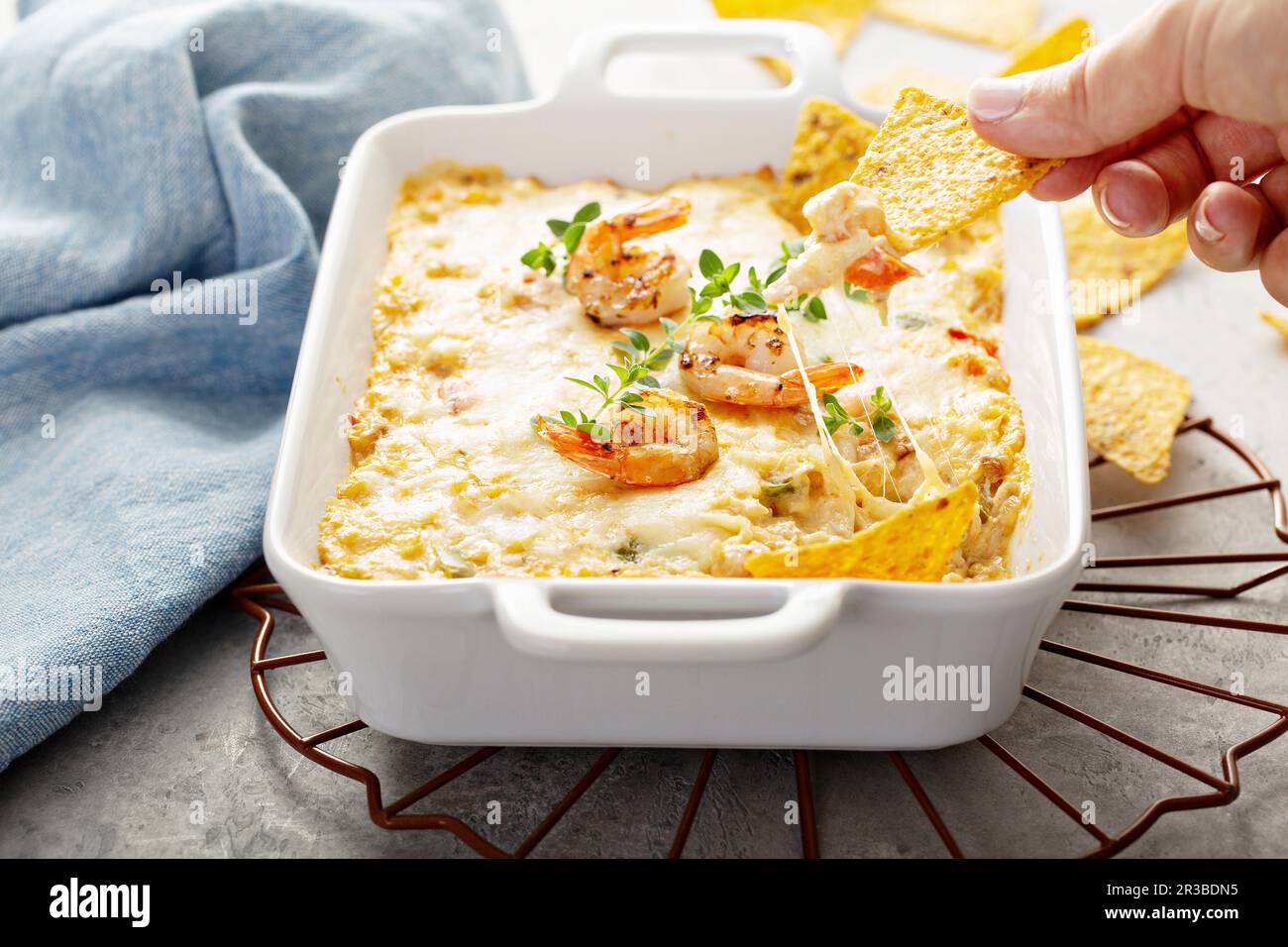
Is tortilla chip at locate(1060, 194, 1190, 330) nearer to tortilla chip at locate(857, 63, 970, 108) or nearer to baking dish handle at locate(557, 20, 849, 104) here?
tortilla chip at locate(857, 63, 970, 108)

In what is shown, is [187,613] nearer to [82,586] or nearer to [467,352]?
[82,586]

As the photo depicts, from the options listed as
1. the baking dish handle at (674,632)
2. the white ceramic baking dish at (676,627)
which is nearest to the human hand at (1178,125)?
the white ceramic baking dish at (676,627)

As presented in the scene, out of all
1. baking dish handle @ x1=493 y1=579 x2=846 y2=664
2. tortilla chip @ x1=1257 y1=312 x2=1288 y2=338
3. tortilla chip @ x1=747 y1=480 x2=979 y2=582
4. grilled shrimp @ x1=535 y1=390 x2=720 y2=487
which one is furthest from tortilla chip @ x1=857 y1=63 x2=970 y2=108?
baking dish handle @ x1=493 y1=579 x2=846 y2=664

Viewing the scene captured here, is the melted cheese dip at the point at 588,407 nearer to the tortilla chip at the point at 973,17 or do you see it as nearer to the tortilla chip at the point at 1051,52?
the tortilla chip at the point at 1051,52

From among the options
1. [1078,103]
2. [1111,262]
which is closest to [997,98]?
[1078,103]

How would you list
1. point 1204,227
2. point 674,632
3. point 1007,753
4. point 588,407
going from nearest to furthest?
point 674,632
point 1007,753
point 588,407
point 1204,227

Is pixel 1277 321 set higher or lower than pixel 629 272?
lower

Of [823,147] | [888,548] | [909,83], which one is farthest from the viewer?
[909,83]

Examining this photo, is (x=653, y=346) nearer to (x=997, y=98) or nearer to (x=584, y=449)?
(x=584, y=449)
